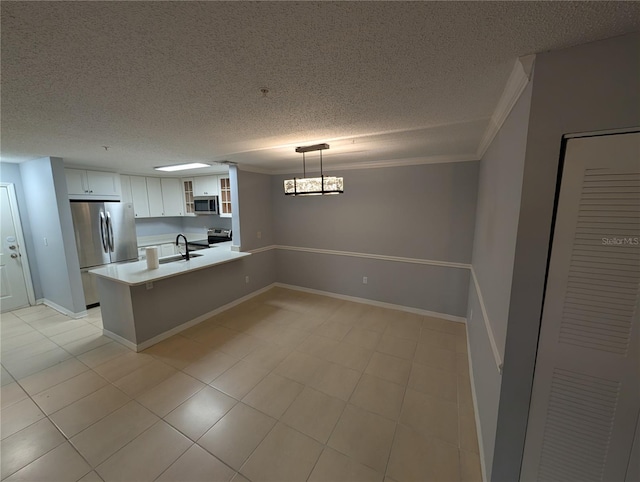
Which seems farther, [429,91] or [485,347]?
[485,347]

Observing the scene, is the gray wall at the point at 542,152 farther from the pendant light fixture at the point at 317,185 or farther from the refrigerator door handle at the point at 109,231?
the refrigerator door handle at the point at 109,231

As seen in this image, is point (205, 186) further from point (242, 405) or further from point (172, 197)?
point (242, 405)

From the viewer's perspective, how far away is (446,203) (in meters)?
3.47

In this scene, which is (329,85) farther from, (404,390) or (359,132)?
(404,390)

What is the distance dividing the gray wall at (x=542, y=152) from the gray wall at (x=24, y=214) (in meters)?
6.28

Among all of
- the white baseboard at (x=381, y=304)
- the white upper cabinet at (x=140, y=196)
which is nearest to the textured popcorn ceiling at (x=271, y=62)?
the white baseboard at (x=381, y=304)

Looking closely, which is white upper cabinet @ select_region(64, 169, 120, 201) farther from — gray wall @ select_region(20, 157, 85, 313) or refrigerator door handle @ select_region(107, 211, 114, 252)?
refrigerator door handle @ select_region(107, 211, 114, 252)

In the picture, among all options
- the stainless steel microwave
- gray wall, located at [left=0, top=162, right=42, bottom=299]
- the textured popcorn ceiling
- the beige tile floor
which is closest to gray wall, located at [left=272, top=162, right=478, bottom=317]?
the beige tile floor

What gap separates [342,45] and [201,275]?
342 cm

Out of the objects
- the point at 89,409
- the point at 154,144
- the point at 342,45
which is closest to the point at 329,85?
the point at 342,45

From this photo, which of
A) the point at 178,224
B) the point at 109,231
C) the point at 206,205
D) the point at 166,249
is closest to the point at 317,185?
the point at 206,205

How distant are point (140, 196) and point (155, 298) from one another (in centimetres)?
329

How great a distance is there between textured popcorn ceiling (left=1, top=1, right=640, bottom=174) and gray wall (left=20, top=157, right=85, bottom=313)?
1.43 meters

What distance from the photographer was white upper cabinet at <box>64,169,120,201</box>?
13.3 ft
